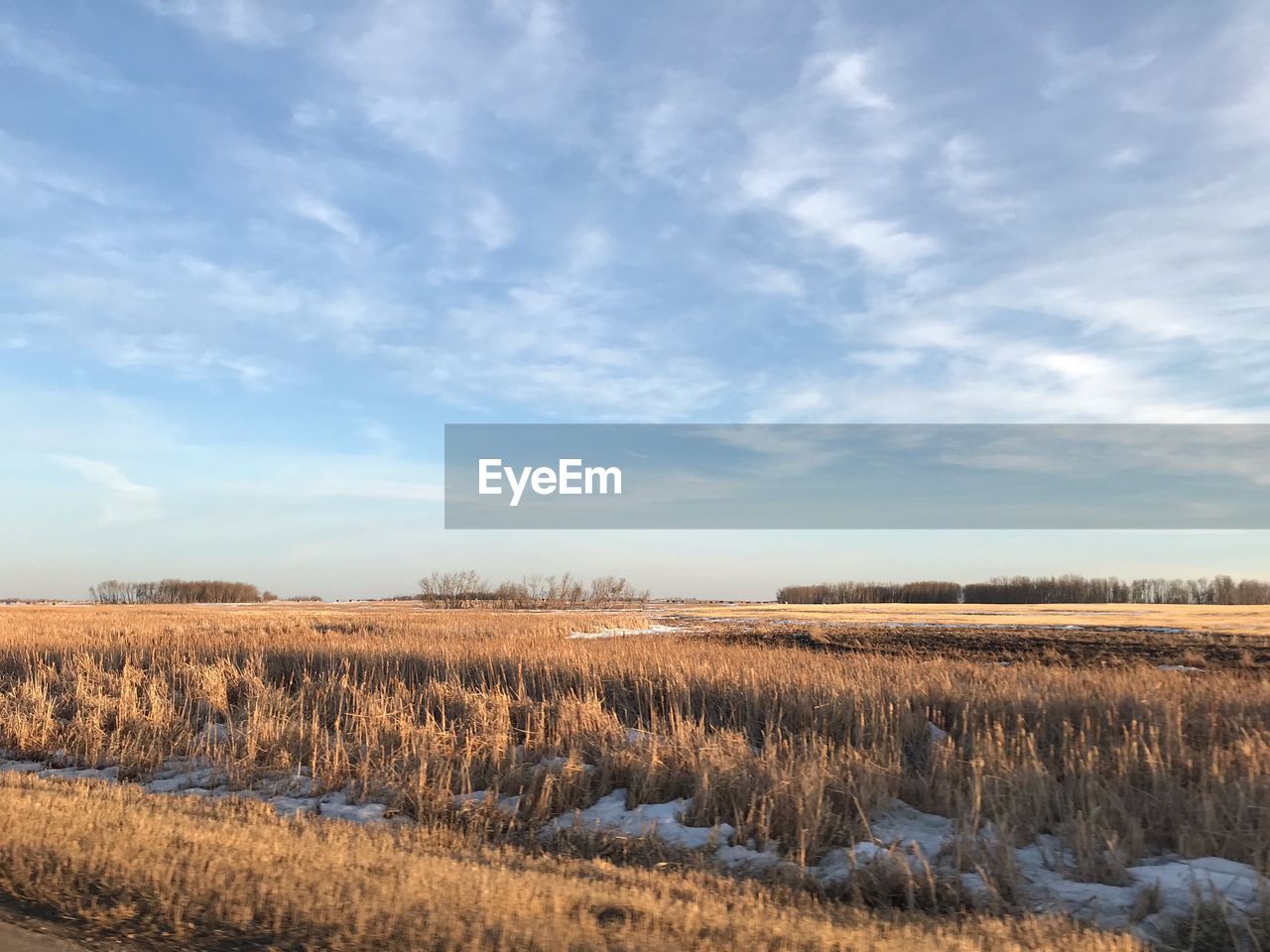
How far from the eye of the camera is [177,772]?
1144 centimetres

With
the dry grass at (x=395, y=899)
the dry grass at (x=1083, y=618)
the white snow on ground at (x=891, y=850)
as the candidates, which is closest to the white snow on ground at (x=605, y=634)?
the white snow on ground at (x=891, y=850)

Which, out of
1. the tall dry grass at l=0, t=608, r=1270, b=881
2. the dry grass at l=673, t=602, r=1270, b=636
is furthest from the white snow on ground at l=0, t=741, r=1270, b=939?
the dry grass at l=673, t=602, r=1270, b=636

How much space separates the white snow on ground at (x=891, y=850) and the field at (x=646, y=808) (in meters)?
0.04

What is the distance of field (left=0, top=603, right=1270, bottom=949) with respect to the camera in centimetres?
563

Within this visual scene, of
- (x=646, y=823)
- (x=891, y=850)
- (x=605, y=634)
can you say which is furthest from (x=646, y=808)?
(x=605, y=634)

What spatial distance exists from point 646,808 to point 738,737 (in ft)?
7.52

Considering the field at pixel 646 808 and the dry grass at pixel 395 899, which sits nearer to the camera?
the dry grass at pixel 395 899

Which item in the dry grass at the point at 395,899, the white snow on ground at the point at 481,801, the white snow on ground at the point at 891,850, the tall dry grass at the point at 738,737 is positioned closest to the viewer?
the dry grass at the point at 395,899

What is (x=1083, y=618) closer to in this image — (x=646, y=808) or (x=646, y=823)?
(x=646, y=808)

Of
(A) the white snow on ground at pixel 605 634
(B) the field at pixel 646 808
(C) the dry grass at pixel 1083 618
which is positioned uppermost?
(B) the field at pixel 646 808

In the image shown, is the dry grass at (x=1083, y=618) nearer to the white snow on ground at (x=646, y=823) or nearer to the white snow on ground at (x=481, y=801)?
the white snow on ground at (x=646, y=823)

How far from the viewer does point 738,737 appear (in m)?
11.4

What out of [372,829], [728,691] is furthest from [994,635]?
[372,829]

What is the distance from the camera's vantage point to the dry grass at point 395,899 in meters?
5.16
